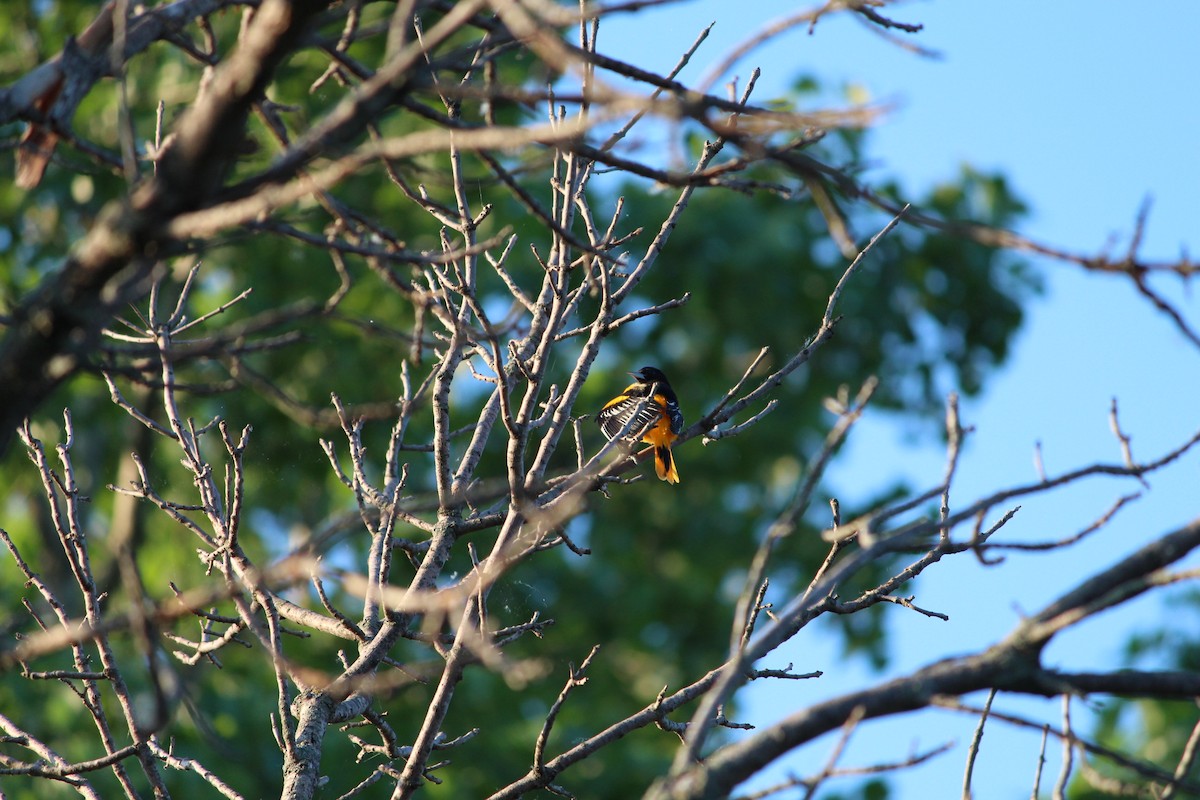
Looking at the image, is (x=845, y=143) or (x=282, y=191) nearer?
(x=282, y=191)

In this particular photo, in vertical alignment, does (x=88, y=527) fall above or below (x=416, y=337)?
above

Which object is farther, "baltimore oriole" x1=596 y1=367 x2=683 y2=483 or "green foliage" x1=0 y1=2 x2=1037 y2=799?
"green foliage" x1=0 y1=2 x2=1037 y2=799

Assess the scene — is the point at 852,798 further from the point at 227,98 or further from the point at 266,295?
the point at 227,98

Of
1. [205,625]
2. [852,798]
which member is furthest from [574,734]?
[205,625]

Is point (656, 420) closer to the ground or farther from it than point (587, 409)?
closer to the ground

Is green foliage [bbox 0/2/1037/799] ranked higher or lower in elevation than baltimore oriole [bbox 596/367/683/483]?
higher

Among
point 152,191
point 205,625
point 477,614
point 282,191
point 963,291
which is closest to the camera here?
point 282,191

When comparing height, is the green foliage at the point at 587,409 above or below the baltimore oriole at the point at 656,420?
above

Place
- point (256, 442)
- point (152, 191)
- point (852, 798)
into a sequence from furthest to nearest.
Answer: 1. point (852, 798)
2. point (256, 442)
3. point (152, 191)

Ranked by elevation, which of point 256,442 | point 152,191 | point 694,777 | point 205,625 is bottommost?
point 694,777

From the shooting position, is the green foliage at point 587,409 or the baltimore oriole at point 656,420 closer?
the baltimore oriole at point 656,420

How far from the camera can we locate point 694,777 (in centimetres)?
224

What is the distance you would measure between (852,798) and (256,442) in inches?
317

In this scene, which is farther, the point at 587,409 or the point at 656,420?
the point at 587,409
